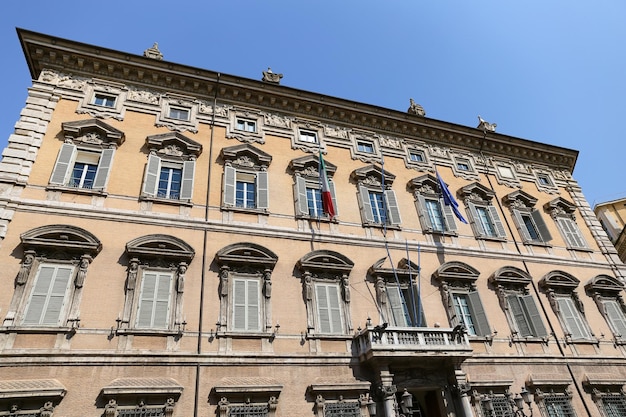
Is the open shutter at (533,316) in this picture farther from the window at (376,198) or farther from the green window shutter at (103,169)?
the green window shutter at (103,169)

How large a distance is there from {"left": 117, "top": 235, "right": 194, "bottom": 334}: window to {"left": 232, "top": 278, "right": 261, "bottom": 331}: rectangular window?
57.5 inches

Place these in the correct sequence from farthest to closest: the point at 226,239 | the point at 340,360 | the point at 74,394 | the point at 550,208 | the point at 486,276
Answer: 1. the point at 550,208
2. the point at 486,276
3. the point at 226,239
4. the point at 340,360
5. the point at 74,394

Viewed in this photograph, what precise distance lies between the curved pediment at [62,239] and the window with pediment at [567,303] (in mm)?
15830

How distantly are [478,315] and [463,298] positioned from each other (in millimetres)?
735

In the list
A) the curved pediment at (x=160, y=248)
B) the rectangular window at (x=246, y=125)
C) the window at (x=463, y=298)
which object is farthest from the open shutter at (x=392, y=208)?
the curved pediment at (x=160, y=248)

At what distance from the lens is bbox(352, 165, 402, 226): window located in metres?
15.4

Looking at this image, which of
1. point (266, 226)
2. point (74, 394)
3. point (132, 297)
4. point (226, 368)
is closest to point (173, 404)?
point (226, 368)

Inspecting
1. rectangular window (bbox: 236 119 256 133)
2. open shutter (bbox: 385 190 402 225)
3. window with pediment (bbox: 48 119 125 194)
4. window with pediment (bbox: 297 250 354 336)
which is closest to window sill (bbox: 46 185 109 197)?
window with pediment (bbox: 48 119 125 194)

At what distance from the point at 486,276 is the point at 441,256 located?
1924 millimetres

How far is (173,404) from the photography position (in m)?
9.62

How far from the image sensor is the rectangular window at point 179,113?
1518cm

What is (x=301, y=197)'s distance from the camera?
48.1 ft

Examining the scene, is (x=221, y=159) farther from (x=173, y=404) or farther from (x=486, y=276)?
(x=486, y=276)

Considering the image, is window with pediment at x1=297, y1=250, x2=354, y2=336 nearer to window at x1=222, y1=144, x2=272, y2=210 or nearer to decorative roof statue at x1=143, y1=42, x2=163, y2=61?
window at x1=222, y1=144, x2=272, y2=210
